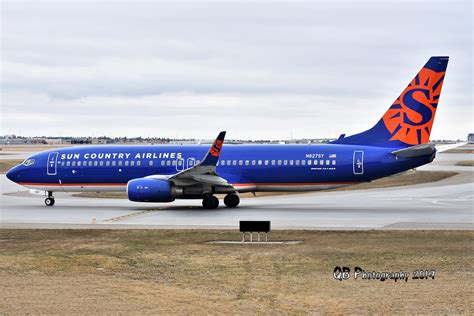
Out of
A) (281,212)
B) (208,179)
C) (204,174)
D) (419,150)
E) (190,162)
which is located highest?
(419,150)

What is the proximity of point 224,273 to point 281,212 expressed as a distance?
17.7 meters

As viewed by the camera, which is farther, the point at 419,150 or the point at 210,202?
the point at 210,202

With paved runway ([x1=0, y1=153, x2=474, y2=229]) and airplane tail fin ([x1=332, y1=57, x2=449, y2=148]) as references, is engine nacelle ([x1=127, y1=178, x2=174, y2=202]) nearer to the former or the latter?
paved runway ([x1=0, y1=153, x2=474, y2=229])

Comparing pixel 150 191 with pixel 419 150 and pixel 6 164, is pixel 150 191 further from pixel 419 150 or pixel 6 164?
pixel 6 164

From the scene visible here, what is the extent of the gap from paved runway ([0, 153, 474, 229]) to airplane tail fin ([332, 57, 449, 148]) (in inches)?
153

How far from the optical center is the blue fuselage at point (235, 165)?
39438 mm

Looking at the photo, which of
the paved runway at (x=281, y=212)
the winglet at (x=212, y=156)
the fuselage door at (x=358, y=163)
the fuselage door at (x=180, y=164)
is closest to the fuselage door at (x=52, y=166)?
the paved runway at (x=281, y=212)

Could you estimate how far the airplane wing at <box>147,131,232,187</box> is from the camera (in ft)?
125

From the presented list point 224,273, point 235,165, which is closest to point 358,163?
point 235,165

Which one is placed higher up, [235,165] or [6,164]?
[235,165]

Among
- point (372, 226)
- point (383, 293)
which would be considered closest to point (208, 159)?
point (372, 226)

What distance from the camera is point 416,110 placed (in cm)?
3934

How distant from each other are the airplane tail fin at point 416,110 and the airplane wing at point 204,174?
9.23m

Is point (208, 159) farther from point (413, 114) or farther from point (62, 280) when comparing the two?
point (62, 280)
